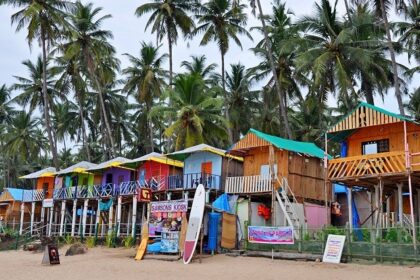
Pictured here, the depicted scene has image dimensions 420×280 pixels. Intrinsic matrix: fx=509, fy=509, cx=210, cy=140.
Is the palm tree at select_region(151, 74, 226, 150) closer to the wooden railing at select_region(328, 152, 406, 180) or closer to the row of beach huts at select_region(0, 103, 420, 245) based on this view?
the row of beach huts at select_region(0, 103, 420, 245)

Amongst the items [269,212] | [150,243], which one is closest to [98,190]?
[150,243]

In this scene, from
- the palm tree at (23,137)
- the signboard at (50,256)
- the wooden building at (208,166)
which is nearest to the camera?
the signboard at (50,256)

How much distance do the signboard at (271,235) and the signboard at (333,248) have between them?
1.79 m

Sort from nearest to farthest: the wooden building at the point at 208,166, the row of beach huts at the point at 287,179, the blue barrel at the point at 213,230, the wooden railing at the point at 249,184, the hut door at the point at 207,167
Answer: the row of beach huts at the point at 287,179 < the blue barrel at the point at 213,230 < the wooden railing at the point at 249,184 < the wooden building at the point at 208,166 < the hut door at the point at 207,167

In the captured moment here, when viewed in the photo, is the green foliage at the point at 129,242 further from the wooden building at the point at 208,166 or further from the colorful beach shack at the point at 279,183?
the colorful beach shack at the point at 279,183

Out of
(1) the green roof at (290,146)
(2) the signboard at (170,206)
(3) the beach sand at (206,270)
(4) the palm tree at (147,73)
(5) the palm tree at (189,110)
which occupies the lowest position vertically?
(3) the beach sand at (206,270)

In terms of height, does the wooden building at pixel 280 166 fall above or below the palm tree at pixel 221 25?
below

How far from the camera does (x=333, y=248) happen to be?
62.3 ft

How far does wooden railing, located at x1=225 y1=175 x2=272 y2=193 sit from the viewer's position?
25.0 metres

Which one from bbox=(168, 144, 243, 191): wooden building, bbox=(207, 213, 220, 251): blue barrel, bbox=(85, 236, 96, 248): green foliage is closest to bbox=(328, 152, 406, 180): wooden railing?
bbox=(207, 213, 220, 251): blue barrel

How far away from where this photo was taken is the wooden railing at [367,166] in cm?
1958

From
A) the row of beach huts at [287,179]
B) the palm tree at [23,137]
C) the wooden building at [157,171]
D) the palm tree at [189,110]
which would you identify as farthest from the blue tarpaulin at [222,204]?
the palm tree at [23,137]

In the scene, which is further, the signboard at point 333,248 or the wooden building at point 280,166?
the wooden building at point 280,166

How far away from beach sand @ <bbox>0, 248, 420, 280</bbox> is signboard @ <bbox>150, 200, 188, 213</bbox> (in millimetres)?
2772
